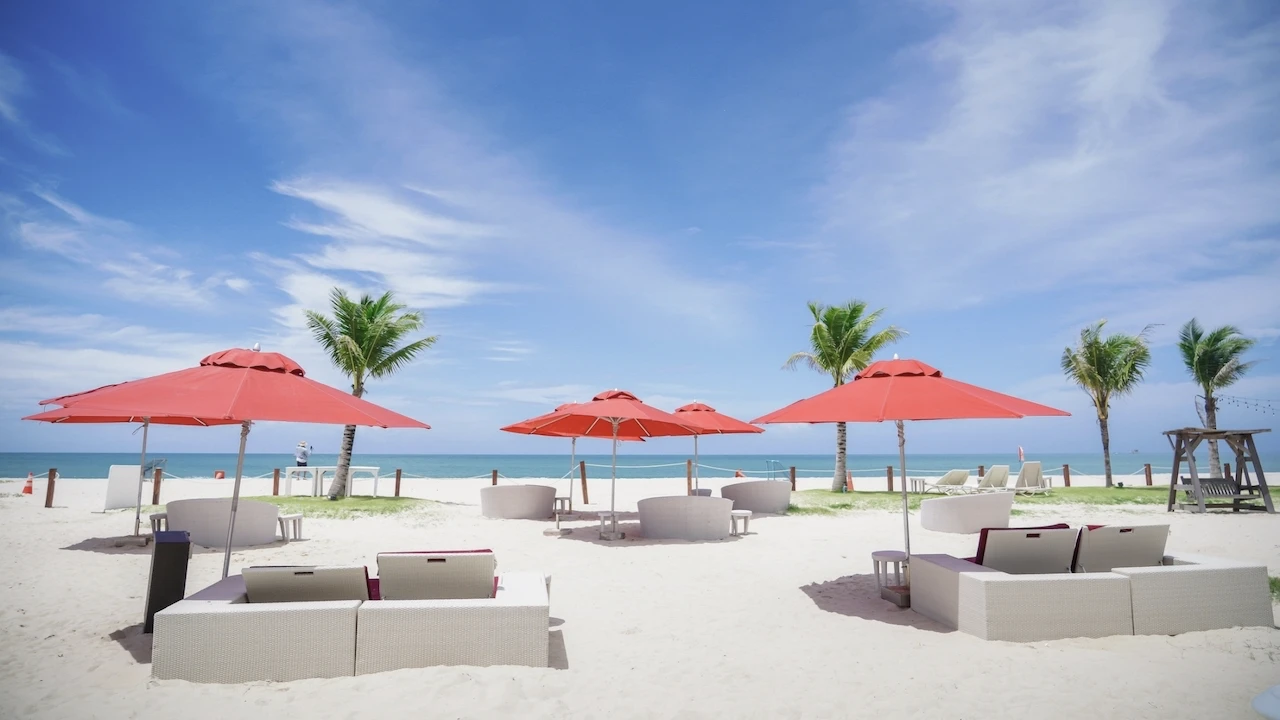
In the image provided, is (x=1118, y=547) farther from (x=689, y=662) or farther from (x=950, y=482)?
(x=950, y=482)

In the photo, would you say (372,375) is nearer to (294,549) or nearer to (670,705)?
(294,549)

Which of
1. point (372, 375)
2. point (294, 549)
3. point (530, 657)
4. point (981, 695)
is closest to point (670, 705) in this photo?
point (530, 657)

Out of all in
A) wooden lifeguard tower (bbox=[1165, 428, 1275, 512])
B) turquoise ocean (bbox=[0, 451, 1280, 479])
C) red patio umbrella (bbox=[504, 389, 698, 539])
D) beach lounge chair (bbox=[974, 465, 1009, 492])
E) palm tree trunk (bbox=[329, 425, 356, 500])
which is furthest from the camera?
turquoise ocean (bbox=[0, 451, 1280, 479])

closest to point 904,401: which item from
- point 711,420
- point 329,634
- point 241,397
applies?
point 329,634

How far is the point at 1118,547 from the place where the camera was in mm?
5820

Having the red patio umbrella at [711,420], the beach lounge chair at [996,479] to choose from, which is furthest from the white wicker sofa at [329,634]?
the beach lounge chair at [996,479]

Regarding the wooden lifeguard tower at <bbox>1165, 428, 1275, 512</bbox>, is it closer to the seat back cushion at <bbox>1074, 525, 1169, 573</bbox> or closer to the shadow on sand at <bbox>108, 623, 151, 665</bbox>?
the seat back cushion at <bbox>1074, 525, 1169, 573</bbox>

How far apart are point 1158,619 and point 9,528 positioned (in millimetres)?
16206

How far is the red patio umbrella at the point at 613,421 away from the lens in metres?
10.2

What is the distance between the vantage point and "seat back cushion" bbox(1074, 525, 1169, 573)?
580cm

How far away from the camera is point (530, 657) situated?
450 centimetres

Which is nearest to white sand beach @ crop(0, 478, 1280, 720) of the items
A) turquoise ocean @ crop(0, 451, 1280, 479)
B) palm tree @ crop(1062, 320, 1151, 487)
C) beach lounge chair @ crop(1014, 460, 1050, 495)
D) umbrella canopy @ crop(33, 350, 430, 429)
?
umbrella canopy @ crop(33, 350, 430, 429)

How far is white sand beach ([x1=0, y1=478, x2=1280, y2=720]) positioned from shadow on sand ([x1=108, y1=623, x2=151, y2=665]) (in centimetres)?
3

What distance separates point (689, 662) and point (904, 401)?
2731mm
